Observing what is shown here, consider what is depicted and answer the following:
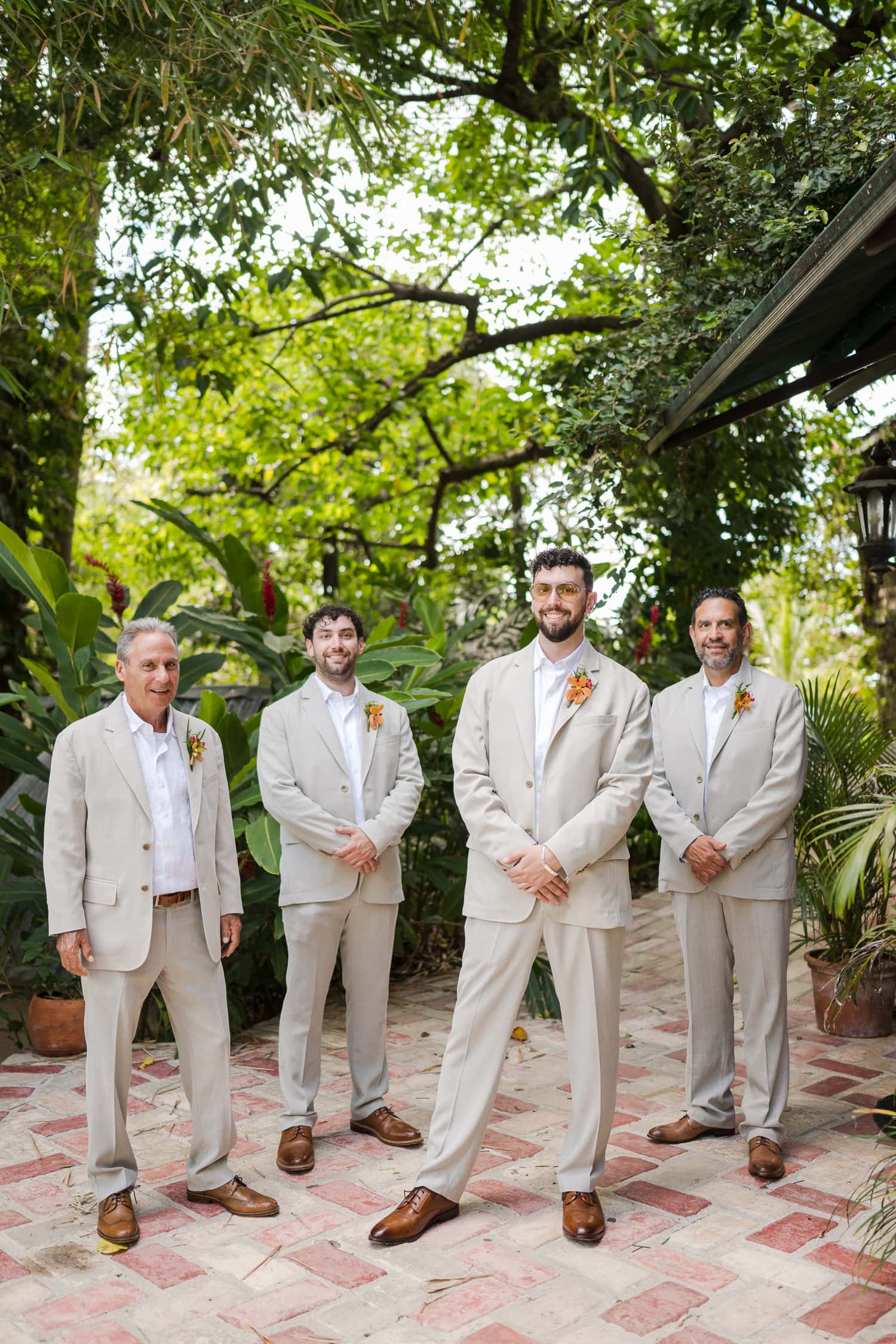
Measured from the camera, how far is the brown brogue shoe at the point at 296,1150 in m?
3.92

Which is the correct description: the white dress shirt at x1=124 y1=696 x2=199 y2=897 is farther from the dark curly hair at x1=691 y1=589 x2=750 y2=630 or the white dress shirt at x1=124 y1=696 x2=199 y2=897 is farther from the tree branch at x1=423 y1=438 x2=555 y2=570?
the tree branch at x1=423 y1=438 x2=555 y2=570

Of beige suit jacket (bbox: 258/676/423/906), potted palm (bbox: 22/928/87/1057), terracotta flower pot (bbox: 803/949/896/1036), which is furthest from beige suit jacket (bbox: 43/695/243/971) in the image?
terracotta flower pot (bbox: 803/949/896/1036)

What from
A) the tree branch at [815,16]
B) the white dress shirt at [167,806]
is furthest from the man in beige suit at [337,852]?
the tree branch at [815,16]

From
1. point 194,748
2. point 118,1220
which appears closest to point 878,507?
point 194,748

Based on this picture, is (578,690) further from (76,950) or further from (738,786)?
(76,950)

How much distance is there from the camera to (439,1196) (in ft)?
11.5

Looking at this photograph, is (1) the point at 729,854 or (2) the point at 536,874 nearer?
(2) the point at 536,874

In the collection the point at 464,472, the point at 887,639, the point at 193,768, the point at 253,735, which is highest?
the point at 464,472

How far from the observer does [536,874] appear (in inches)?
134

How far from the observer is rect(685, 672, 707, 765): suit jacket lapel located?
4.19 meters

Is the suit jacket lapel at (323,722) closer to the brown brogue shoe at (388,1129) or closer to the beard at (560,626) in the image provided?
the beard at (560,626)

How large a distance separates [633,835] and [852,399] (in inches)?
154

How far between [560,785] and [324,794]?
3.22 ft

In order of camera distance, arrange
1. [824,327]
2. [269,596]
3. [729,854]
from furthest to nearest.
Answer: [269,596] < [824,327] < [729,854]
